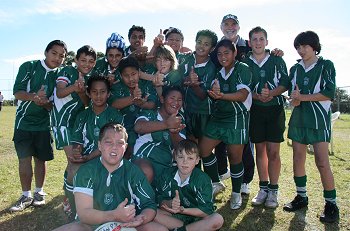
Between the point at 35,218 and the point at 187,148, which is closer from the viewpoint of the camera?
the point at 187,148

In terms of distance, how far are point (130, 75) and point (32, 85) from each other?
151 centimetres

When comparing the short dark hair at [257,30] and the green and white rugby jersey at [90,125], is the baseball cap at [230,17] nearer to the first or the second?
the short dark hair at [257,30]

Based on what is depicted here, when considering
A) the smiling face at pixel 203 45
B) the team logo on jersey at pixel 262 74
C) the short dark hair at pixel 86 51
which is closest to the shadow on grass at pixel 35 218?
the short dark hair at pixel 86 51

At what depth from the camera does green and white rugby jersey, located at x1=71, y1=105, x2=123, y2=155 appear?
4.45 metres

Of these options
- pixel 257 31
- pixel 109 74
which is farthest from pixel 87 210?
pixel 257 31

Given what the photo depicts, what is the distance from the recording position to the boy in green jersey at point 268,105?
5.12 meters

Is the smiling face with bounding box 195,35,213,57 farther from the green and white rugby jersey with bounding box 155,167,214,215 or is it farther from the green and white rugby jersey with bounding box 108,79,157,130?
the green and white rugby jersey with bounding box 155,167,214,215

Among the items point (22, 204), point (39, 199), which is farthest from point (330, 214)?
point (22, 204)

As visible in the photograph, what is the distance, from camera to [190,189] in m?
3.92

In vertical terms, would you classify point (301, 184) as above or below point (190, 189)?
below

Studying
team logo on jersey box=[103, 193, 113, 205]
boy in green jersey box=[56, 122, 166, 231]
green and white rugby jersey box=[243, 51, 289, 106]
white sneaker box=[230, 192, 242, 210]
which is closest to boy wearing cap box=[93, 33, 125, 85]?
boy in green jersey box=[56, 122, 166, 231]

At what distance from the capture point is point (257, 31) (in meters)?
5.10

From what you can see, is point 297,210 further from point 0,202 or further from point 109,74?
point 0,202

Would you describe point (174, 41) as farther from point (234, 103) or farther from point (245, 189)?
point (245, 189)
